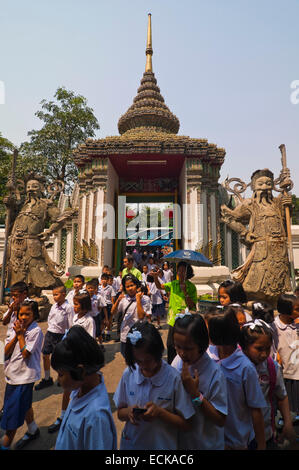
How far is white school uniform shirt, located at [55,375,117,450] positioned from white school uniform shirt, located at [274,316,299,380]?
2.33 metres

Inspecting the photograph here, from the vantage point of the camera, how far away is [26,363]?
281cm

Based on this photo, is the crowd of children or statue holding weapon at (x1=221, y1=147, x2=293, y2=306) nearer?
the crowd of children

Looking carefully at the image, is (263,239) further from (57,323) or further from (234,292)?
(57,323)

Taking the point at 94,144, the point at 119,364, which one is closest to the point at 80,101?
the point at 94,144

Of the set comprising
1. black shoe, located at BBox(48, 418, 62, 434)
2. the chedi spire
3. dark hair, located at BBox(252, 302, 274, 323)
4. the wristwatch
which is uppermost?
the chedi spire

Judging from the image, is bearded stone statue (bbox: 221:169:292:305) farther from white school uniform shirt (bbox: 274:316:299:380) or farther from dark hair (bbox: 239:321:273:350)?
dark hair (bbox: 239:321:273:350)

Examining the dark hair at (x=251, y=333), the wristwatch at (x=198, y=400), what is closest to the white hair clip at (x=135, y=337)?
the wristwatch at (x=198, y=400)

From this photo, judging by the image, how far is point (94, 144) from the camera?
12070 millimetres

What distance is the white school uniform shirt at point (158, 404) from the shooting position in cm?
154

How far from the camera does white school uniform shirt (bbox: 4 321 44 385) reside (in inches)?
108

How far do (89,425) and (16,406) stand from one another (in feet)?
5.90

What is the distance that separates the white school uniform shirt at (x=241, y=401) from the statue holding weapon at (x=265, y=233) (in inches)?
229

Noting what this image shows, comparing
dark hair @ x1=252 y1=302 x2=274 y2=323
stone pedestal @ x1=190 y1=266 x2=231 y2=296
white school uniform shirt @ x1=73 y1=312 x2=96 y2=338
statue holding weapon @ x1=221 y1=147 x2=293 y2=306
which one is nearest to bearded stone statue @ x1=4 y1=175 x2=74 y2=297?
stone pedestal @ x1=190 y1=266 x2=231 y2=296

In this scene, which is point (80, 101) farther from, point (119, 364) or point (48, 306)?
point (119, 364)
